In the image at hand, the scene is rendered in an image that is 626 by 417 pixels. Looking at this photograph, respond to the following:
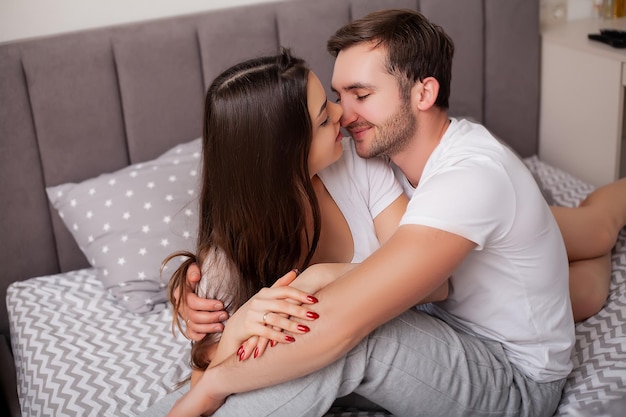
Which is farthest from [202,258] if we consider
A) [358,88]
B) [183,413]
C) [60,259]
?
[60,259]

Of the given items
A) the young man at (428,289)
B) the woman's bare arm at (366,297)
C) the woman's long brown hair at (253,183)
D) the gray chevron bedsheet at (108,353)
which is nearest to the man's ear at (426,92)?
the young man at (428,289)

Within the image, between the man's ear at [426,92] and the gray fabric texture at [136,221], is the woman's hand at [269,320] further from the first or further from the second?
the gray fabric texture at [136,221]

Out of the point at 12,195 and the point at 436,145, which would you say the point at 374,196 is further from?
the point at 12,195

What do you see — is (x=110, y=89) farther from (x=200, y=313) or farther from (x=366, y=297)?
(x=366, y=297)

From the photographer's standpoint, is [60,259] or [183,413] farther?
[60,259]

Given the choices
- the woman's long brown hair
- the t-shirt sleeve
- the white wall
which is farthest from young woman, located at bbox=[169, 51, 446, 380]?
the white wall

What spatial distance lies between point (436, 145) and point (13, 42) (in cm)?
127

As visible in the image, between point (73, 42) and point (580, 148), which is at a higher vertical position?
point (73, 42)

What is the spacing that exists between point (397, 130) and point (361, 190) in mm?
190

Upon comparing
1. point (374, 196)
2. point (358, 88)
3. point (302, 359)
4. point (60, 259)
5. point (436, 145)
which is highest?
point (358, 88)

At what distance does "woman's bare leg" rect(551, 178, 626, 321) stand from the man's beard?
50 cm

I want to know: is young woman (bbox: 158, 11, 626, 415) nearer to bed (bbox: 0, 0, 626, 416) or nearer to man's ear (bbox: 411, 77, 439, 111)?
man's ear (bbox: 411, 77, 439, 111)

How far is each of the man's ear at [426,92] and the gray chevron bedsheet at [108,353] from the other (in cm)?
63

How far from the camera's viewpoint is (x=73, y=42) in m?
2.14
